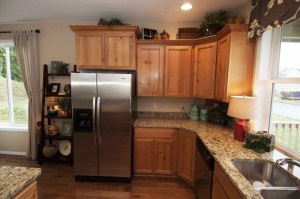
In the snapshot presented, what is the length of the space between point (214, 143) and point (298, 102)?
862 millimetres

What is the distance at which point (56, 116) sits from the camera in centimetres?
306

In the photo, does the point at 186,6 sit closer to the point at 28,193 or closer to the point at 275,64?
the point at 275,64

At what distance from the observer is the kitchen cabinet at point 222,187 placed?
1187 mm

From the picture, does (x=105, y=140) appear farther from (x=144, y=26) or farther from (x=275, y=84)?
(x=275, y=84)

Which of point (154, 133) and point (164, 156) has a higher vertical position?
point (154, 133)

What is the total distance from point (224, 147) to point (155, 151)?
47.4 inches

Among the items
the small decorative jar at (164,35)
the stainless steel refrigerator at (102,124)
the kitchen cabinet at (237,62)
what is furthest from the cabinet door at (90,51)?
the kitchen cabinet at (237,62)

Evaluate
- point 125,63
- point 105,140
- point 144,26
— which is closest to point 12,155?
point 105,140

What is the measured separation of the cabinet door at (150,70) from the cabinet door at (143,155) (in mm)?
789

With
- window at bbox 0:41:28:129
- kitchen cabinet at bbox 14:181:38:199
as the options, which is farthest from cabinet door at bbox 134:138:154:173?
window at bbox 0:41:28:129

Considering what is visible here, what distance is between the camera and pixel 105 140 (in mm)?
2555

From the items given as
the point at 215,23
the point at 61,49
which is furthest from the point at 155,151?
the point at 61,49

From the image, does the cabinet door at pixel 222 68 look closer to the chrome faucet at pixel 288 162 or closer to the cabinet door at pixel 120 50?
the chrome faucet at pixel 288 162

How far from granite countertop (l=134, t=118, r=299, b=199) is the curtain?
2.03m
